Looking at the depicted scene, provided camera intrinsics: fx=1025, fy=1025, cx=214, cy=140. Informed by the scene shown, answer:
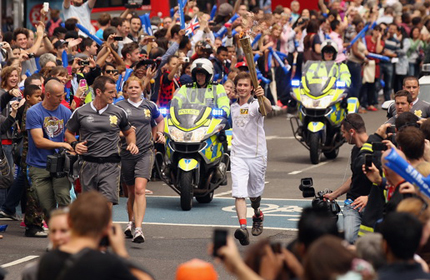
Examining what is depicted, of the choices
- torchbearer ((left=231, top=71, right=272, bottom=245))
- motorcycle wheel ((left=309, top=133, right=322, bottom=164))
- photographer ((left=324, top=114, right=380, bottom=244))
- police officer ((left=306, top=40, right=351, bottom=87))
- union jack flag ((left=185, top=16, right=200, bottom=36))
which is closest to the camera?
photographer ((left=324, top=114, right=380, bottom=244))

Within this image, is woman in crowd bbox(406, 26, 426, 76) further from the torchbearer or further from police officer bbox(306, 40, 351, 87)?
the torchbearer

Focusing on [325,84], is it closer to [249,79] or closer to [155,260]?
[249,79]

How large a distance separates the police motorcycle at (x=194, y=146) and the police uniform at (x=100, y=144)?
2.74m

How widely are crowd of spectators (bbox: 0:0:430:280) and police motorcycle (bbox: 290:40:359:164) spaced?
54.0 inches

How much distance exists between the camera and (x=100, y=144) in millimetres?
11000

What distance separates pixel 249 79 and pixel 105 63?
5.03 meters

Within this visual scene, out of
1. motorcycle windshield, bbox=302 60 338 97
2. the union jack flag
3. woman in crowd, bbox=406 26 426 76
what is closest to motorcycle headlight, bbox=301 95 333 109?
motorcycle windshield, bbox=302 60 338 97

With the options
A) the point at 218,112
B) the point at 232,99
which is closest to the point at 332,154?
the point at 232,99

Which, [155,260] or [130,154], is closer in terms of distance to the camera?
[155,260]

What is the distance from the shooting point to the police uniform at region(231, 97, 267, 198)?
457 inches

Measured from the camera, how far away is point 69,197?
11336 millimetres

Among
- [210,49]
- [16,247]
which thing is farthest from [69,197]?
[210,49]

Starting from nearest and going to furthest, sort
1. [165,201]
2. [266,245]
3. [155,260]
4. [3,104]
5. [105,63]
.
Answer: [266,245] → [155,260] → [3,104] → [165,201] → [105,63]

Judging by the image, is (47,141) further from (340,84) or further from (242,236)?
(340,84)
